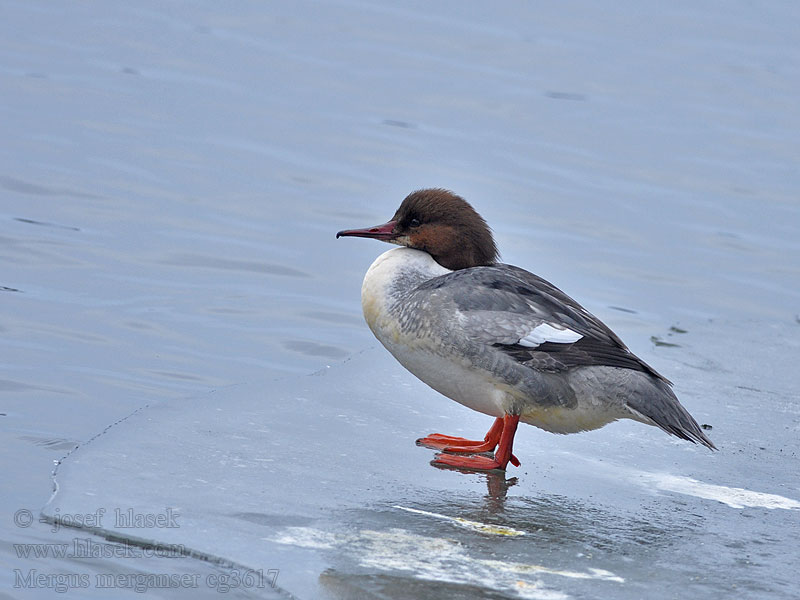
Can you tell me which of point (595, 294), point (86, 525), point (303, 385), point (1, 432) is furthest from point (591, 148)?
point (86, 525)

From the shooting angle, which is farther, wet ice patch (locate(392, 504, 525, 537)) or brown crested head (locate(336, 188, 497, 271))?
brown crested head (locate(336, 188, 497, 271))

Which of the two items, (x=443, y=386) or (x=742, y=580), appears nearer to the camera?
(x=742, y=580)

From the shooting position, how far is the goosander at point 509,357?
4473 millimetres

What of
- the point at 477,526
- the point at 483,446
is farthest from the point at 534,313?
the point at 477,526

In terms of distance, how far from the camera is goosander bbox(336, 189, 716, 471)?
4.47m

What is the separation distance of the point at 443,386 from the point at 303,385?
95cm

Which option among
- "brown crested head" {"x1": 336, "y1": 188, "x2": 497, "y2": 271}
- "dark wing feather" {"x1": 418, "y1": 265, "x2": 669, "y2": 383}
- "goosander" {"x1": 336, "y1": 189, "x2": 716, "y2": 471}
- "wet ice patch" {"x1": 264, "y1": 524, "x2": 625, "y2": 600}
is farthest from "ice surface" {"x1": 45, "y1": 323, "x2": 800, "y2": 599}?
"brown crested head" {"x1": 336, "y1": 188, "x2": 497, "y2": 271}

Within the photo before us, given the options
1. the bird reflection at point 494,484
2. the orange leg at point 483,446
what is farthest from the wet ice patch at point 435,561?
the orange leg at point 483,446

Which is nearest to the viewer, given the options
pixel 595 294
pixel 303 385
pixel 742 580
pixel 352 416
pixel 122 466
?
pixel 742 580

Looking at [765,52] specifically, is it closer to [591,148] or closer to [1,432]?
[591,148]

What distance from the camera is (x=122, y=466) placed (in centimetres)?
425

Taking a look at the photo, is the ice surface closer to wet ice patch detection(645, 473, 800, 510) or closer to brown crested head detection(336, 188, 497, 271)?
wet ice patch detection(645, 473, 800, 510)

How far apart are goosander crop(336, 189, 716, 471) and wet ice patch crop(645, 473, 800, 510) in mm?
203

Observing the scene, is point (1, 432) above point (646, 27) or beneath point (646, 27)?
beneath
